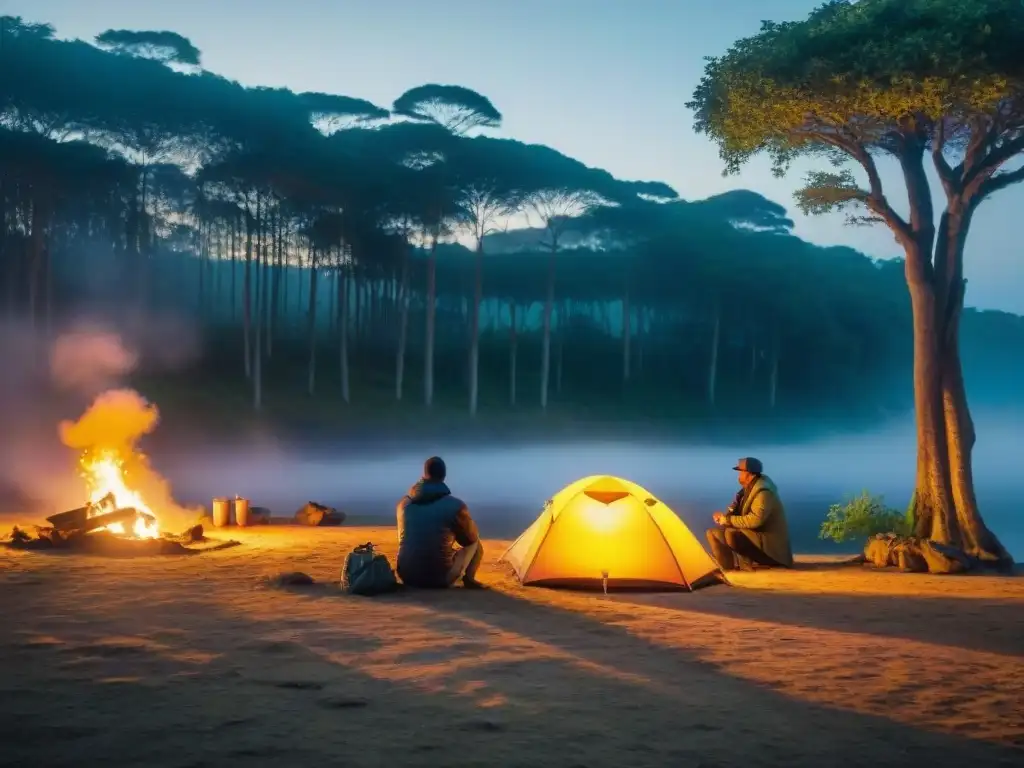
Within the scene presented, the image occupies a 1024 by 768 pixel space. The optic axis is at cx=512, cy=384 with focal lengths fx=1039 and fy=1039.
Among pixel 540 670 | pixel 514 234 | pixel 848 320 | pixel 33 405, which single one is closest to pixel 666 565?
pixel 540 670

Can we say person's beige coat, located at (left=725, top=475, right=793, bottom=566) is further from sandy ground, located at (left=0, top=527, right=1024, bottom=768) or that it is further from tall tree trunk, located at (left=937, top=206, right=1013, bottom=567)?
tall tree trunk, located at (left=937, top=206, right=1013, bottom=567)

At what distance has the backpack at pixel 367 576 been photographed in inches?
323

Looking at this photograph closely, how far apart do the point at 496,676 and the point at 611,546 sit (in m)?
3.70

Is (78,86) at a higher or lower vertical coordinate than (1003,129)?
higher

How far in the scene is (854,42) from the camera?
12.1m

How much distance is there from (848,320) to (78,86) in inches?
1743

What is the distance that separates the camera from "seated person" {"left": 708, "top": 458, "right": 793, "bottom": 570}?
33.9 feet

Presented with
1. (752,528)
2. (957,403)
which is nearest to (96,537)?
(752,528)

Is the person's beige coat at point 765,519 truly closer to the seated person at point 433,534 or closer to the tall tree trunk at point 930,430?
the tall tree trunk at point 930,430

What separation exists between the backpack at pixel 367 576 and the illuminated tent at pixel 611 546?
4.48 ft

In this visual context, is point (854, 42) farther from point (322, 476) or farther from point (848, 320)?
point (848, 320)

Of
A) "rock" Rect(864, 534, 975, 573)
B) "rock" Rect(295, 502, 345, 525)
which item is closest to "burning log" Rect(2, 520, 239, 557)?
"rock" Rect(295, 502, 345, 525)

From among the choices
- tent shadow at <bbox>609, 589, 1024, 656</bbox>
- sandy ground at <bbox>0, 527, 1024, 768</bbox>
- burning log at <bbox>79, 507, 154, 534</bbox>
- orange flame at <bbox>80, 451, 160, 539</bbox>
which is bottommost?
sandy ground at <bbox>0, 527, 1024, 768</bbox>

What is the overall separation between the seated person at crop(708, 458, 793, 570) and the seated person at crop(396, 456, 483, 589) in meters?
2.98
